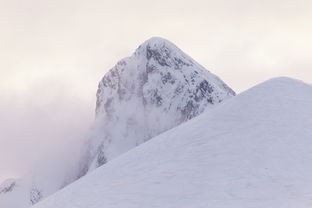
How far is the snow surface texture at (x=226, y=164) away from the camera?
1867 centimetres

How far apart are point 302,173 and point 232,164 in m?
2.22

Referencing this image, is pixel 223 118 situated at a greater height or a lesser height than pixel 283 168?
greater

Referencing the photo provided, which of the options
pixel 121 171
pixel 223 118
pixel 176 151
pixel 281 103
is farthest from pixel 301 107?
pixel 121 171

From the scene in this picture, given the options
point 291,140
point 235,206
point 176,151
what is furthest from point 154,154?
point 235,206

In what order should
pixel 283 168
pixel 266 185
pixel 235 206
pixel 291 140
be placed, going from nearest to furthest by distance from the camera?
pixel 235 206, pixel 266 185, pixel 283 168, pixel 291 140

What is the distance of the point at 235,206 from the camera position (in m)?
17.5

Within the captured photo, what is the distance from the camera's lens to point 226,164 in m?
21.0

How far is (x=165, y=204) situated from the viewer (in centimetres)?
1848

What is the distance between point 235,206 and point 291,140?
5765 millimetres

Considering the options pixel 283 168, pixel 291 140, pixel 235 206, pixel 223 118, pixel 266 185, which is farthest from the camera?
pixel 223 118

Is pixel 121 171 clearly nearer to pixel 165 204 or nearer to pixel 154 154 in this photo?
pixel 154 154

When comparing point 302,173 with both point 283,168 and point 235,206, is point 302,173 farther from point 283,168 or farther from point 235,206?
point 235,206

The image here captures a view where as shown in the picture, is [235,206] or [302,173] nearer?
[235,206]

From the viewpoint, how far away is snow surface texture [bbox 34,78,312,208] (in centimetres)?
1867
